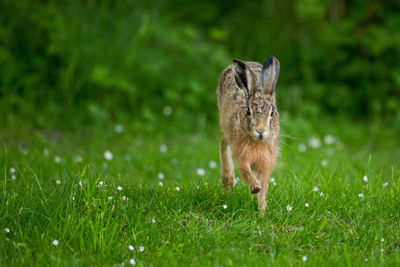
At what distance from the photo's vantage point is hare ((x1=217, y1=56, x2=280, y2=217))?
4402 millimetres

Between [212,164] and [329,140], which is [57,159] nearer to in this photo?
[212,164]

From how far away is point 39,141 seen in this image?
24.3 ft

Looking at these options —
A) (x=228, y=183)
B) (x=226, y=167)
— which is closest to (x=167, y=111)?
(x=226, y=167)

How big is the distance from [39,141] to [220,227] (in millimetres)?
4027

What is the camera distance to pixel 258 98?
4.47m

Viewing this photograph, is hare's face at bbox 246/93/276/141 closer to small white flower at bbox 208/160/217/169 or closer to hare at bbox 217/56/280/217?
hare at bbox 217/56/280/217

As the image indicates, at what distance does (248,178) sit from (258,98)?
664 mm

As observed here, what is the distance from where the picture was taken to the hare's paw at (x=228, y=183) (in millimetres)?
5223

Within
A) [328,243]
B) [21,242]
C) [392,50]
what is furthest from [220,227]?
[392,50]

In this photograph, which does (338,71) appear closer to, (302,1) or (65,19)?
(302,1)

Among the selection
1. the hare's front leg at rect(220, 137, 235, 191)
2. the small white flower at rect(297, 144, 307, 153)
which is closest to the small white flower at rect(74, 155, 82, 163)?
the hare's front leg at rect(220, 137, 235, 191)

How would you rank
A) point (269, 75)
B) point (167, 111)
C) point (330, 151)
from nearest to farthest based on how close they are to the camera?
point (269, 75) < point (330, 151) < point (167, 111)

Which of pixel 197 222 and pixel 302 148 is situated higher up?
pixel 197 222

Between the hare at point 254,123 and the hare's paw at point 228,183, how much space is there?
1.45 ft
